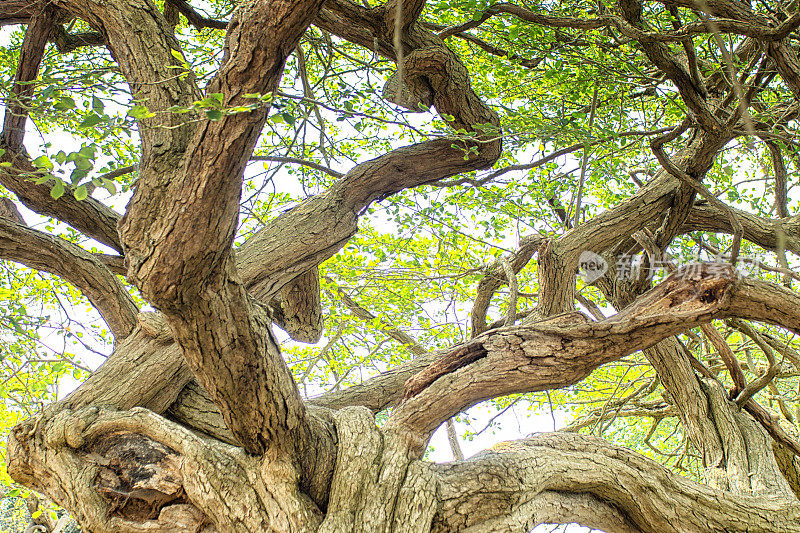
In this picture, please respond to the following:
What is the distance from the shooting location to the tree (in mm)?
2107

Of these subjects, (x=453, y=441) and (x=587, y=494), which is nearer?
(x=587, y=494)

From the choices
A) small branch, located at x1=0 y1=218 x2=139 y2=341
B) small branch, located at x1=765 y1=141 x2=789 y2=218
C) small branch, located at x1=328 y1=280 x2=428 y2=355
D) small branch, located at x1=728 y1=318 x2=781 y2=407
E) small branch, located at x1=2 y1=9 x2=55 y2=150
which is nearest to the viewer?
small branch, located at x1=0 y1=218 x2=139 y2=341

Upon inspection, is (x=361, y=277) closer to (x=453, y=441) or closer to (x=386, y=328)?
(x=386, y=328)

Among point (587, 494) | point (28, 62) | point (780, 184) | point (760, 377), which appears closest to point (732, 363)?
point (760, 377)

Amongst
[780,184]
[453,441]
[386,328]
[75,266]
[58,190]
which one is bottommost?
[58,190]

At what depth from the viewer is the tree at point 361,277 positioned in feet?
6.91

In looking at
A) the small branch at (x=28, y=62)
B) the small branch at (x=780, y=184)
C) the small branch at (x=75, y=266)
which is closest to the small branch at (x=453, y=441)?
the small branch at (x=780, y=184)

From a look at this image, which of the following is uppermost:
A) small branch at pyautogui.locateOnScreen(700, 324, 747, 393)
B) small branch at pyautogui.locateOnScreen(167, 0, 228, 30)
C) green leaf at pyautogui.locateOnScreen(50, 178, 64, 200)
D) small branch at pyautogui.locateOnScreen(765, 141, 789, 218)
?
small branch at pyautogui.locateOnScreen(167, 0, 228, 30)

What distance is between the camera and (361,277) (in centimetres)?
547

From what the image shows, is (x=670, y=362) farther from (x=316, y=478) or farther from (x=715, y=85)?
(x=316, y=478)

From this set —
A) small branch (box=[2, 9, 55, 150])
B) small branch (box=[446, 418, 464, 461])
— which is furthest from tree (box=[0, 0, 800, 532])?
small branch (box=[446, 418, 464, 461])

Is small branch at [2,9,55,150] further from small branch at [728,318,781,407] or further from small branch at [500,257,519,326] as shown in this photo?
small branch at [728,318,781,407]

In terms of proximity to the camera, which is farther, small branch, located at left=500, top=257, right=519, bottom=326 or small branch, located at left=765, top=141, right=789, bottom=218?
small branch, located at left=765, top=141, right=789, bottom=218

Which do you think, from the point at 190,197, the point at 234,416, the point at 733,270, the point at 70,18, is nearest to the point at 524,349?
the point at 733,270
